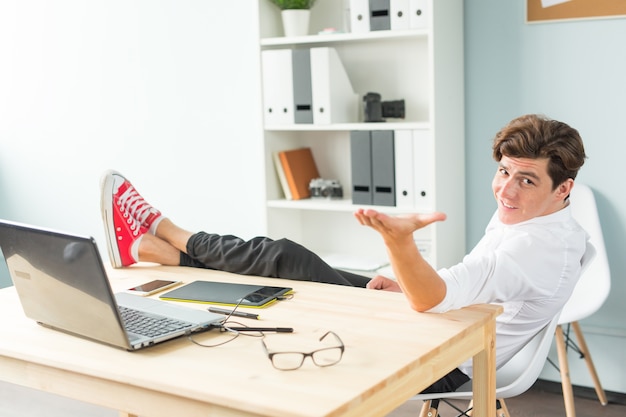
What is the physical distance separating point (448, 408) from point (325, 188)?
1.06 metres

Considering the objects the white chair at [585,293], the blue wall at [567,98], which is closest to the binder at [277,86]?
the blue wall at [567,98]

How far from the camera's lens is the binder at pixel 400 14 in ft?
10.6

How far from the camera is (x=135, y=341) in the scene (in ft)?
5.80

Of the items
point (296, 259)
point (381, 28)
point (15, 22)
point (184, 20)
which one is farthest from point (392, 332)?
point (15, 22)

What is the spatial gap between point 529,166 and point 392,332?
2.05 feet

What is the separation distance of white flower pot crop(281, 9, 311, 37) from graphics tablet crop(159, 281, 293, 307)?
5.18 feet

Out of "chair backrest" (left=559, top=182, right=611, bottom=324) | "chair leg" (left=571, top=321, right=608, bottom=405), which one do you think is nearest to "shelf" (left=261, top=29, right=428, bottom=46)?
"chair backrest" (left=559, top=182, right=611, bottom=324)

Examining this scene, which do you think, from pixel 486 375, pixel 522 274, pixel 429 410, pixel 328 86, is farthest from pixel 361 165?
pixel 486 375

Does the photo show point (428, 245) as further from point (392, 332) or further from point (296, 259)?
point (392, 332)

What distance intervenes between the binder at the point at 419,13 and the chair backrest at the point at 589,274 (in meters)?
0.84

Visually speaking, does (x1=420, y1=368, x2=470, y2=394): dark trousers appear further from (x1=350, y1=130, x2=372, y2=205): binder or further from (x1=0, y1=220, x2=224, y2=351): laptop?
(x1=350, y1=130, x2=372, y2=205): binder

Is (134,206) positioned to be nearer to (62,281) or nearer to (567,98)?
(62,281)

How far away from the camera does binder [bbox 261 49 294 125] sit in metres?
3.51

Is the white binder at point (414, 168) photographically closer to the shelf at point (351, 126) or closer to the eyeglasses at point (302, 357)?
the shelf at point (351, 126)
